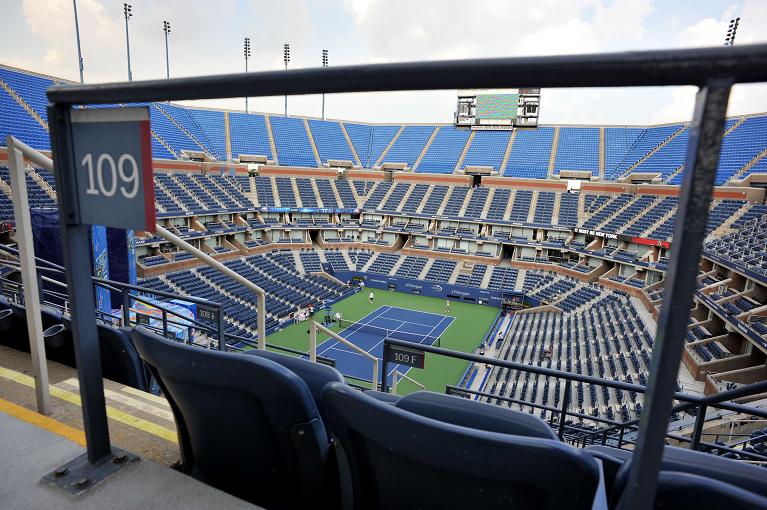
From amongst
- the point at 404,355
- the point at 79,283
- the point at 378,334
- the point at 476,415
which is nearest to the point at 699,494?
the point at 476,415

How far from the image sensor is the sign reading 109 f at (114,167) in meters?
1.43

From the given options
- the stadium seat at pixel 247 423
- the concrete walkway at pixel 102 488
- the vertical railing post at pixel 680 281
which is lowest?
the concrete walkway at pixel 102 488

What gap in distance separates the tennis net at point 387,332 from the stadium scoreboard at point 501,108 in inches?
1147

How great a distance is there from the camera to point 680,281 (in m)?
0.78

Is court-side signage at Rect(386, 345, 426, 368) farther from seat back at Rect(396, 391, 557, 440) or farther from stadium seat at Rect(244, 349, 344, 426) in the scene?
seat back at Rect(396, 391, 557, 440)

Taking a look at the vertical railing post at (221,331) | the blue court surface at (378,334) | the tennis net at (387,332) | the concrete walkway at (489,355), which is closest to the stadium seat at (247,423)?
the vertical railing post at (221,331)

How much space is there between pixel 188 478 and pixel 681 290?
180 centimetres

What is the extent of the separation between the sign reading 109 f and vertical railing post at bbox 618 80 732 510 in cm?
151

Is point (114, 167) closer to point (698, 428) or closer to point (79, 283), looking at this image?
point (79, 283)

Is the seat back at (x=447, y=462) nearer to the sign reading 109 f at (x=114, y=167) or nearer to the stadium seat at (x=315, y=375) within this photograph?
the stadium seat at (x=315, y=375)

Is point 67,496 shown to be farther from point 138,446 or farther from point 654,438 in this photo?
point 654,438

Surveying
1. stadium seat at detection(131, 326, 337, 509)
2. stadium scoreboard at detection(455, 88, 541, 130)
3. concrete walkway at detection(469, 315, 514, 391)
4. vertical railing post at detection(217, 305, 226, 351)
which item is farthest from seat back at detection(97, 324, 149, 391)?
stadium scoreboard at detection(455, 88, 541, 130)

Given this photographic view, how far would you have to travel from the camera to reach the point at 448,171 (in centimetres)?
4131

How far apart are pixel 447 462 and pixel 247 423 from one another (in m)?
0.81
